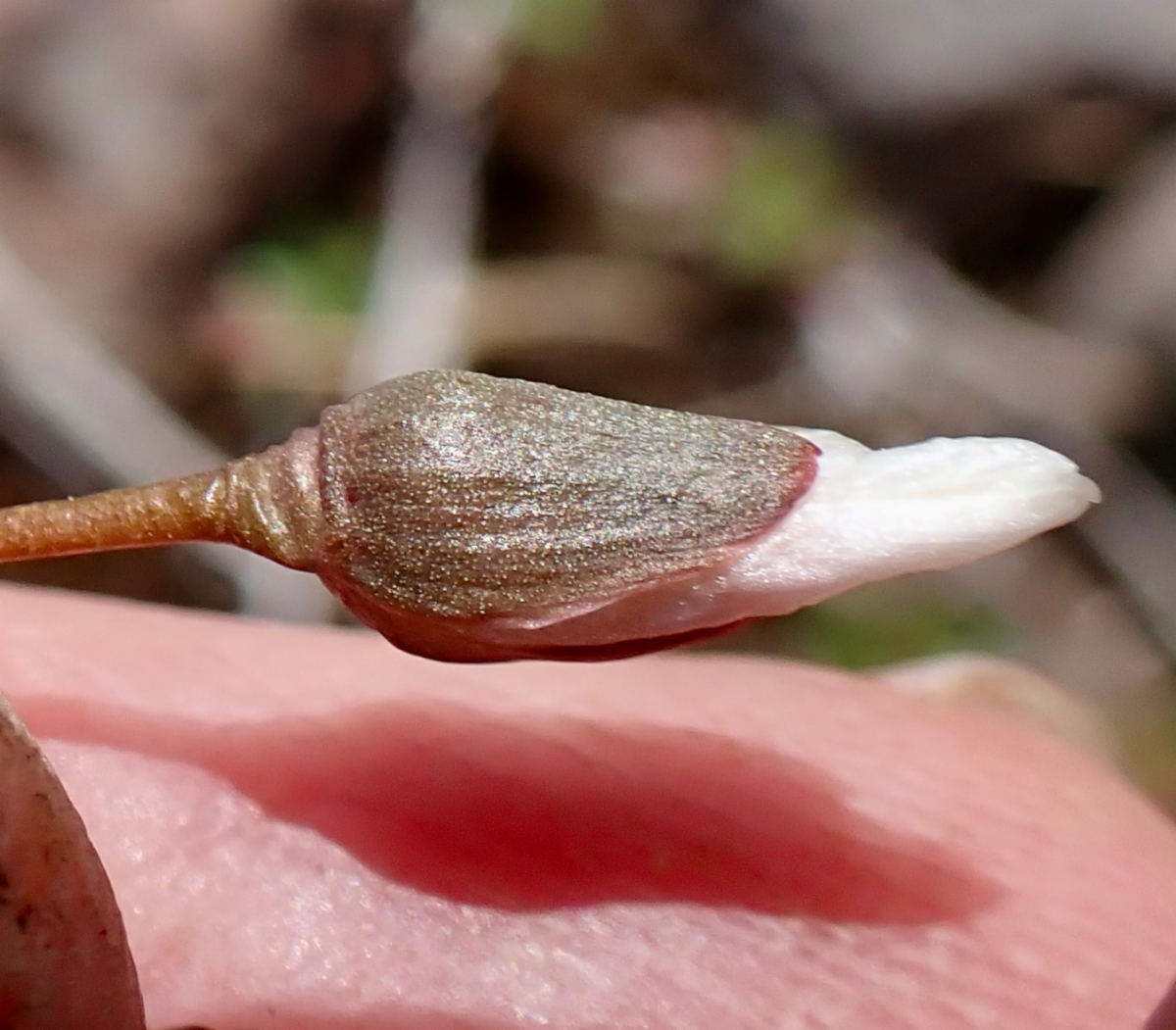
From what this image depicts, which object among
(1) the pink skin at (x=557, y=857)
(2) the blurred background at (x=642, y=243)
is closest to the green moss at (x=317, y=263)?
(2) the blurred background at (x=642, y=243)

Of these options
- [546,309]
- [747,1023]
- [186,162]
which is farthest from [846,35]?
[747,1023]

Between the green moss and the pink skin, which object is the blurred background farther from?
the pink skin

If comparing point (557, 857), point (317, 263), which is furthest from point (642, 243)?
point (557, 857)

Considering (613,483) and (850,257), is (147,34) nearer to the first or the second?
(850,257)

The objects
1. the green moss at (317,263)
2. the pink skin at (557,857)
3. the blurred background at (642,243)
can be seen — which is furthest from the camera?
the green moss at (317,263)

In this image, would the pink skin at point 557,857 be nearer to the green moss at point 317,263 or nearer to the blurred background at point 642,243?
the blurred background at point 642,243
